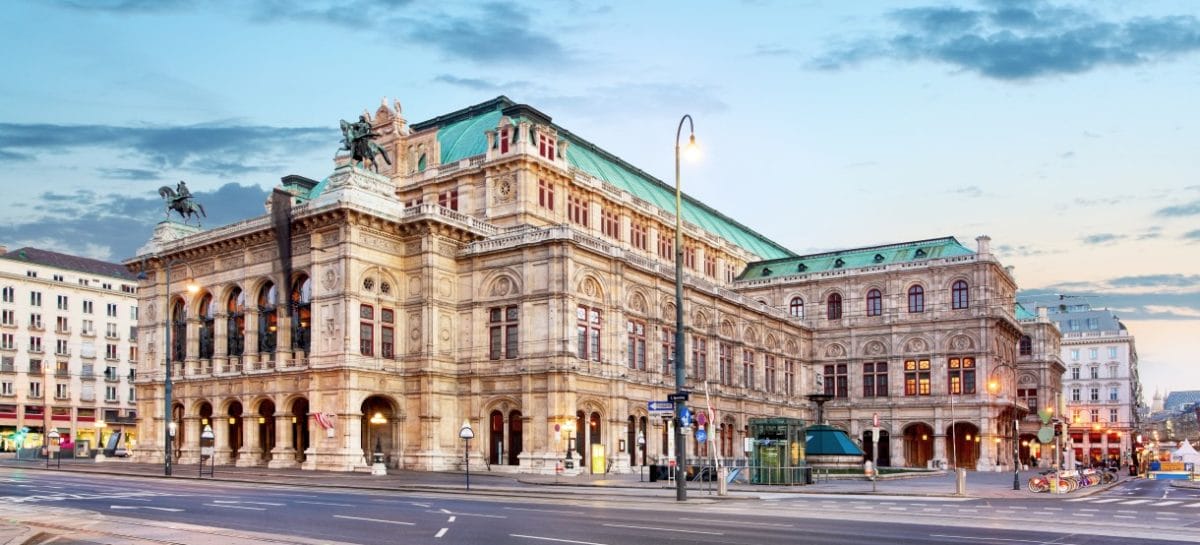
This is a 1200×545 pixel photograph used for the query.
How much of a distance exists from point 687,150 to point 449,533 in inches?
719

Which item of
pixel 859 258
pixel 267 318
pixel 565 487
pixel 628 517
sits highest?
pixel 859 258

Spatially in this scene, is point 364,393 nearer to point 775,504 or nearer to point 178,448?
point 178,448

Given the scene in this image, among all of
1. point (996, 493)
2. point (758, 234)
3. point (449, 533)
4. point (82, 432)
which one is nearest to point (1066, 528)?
point (449, 533)

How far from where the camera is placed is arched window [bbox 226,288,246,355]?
71.4 m

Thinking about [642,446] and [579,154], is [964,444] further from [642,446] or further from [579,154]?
[579,154]

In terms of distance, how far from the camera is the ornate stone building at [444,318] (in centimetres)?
6475

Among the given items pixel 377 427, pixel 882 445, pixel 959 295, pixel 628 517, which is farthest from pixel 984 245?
pixel 628 517

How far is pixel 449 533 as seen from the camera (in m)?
23.2

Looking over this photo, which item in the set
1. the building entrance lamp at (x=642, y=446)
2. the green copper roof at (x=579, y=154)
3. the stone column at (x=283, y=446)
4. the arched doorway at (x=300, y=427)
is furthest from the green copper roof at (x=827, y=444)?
the arched doorway at (x=300, y=427)

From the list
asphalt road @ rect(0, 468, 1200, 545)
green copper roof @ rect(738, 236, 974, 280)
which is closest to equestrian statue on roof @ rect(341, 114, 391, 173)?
asphalt road @ rect(0, 468, 1200, 545)

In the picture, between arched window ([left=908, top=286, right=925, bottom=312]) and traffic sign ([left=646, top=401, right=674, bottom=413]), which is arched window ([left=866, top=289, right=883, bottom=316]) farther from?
traffic sign ([left=646, top=401, right=674, bottom=413])

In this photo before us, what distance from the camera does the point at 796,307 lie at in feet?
346

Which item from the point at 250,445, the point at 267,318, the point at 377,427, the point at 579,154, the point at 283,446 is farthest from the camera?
the point at 579,154

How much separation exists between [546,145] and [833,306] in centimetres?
4003
